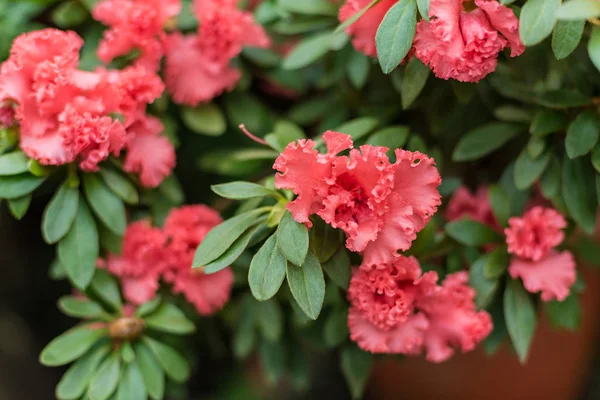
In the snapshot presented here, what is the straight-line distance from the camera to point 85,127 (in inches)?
Result: 32.1

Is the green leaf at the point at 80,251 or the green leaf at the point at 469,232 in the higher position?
the green leaf at the point at 80,251

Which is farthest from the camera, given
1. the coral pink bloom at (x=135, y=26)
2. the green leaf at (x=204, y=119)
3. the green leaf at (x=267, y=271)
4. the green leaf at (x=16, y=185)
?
the green leaf at (x=204, y=119)

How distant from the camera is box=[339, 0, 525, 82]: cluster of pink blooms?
0.73 m

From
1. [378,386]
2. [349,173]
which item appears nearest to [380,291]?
[349,173]

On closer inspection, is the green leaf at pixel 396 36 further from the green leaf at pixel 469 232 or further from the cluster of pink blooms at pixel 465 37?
the green leaf at pixel 469 232

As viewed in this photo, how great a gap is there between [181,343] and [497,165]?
2.38ft

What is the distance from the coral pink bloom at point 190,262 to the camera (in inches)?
38.5

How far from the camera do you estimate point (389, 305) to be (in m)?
0.80

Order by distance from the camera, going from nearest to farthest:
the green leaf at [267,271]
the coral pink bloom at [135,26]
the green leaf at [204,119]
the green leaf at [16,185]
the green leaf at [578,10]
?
the green leaf at [578,10] < the green leaf at [267,271] < the green leaf at [16,185] < the coral pink bloom at [135,26] < the green leaf at [204,119]

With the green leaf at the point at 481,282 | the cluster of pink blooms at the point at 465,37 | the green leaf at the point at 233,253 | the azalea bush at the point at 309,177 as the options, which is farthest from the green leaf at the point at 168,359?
the cluster of pink blooms at the point at 465,37

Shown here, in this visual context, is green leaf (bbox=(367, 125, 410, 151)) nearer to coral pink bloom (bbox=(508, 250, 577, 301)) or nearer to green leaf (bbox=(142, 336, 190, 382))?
coral pink bloom (bbox=(508, 250, 577, 301))

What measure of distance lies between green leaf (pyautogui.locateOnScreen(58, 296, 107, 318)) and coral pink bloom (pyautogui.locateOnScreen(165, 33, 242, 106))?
0.37 m

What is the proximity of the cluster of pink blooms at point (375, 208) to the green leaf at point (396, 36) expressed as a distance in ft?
0.36

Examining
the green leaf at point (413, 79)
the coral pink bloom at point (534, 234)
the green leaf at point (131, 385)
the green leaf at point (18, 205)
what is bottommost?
the green leaf at point (131, 385)
